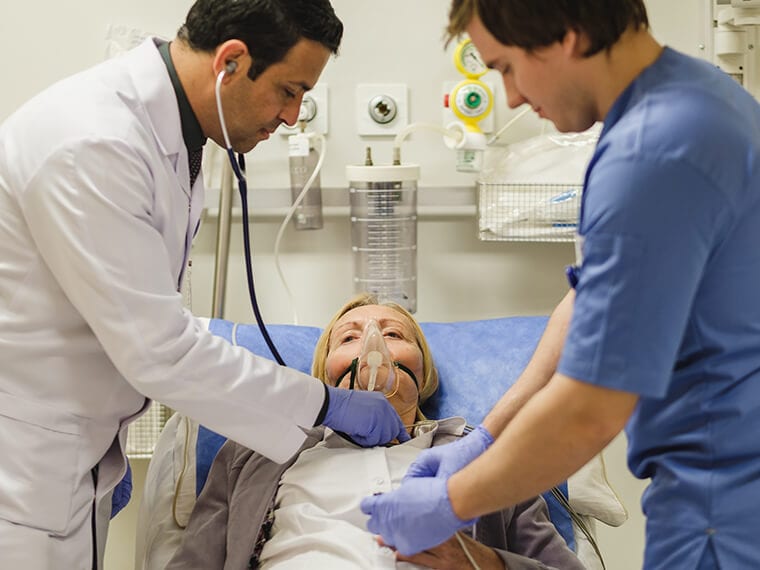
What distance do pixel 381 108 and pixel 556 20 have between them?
5.54 feet

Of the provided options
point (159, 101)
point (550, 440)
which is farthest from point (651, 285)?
point (159, 101)

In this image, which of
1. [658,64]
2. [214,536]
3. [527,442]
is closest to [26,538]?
[214,536]

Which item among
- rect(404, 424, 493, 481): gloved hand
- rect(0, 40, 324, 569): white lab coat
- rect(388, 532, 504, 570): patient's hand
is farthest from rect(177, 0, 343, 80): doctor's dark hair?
rect(388, 532, 504, 570): patient's hand

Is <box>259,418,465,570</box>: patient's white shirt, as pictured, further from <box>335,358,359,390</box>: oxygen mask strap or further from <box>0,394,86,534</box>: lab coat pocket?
<box>0,394,86,534</box>: lab coat pocket

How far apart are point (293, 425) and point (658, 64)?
962mm

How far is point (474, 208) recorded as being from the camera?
2789 mm

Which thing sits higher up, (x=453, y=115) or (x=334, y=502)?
(x=453, y=115)

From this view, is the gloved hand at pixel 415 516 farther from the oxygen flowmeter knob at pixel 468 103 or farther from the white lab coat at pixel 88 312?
the oxygen flowmeter knob at pixel 468 103

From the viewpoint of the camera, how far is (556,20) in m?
1.07

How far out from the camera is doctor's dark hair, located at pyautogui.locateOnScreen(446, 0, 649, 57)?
1066 mm

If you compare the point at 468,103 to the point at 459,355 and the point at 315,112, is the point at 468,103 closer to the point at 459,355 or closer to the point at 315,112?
the point at 315,112

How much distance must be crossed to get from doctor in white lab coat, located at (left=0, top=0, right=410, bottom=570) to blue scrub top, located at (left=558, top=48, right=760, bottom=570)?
73cm

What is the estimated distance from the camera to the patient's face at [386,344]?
213 cm

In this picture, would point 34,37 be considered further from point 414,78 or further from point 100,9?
point 414,78
